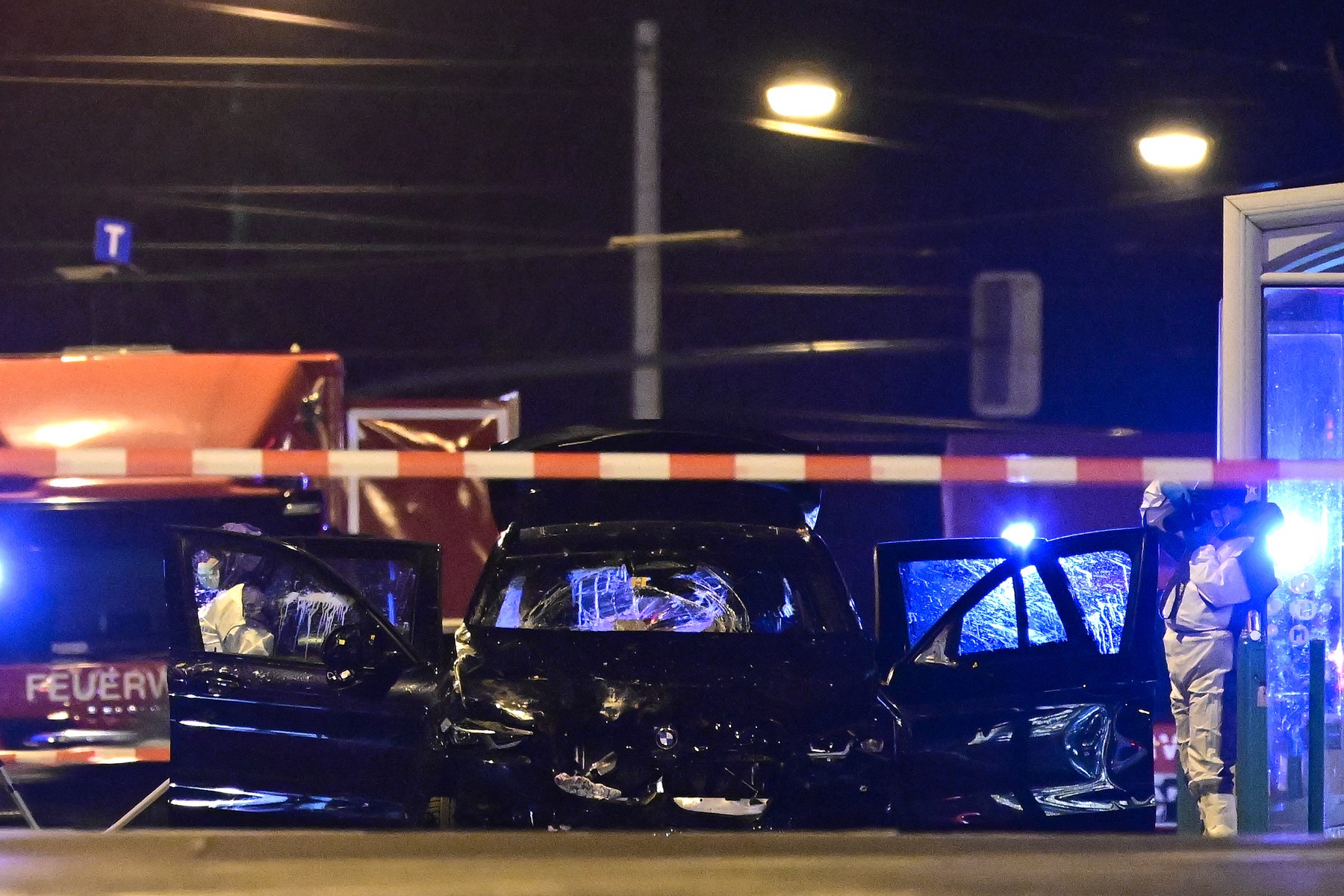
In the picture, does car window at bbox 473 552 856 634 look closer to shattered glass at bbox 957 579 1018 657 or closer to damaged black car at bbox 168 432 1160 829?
damaged black car at bbox 168 432 1160 829

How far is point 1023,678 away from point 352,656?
8.02ft

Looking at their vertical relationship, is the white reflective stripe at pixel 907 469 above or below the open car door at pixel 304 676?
above

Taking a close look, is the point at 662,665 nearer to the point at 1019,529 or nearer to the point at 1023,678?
the point at 1023,678

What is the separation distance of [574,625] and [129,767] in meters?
2.74

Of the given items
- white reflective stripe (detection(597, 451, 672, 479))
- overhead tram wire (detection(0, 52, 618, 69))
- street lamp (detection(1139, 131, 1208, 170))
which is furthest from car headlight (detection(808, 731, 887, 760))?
overhead tram wire (detection(0, 52, 618, 69))

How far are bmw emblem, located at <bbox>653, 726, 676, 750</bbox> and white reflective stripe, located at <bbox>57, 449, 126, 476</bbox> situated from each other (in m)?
2.01

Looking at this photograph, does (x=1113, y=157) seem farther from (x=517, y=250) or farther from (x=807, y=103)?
(x=517, y=250)

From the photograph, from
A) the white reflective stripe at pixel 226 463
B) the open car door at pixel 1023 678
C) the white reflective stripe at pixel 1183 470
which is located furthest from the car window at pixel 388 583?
the white reflective stripe at pixel 1183 470

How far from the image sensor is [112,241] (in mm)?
12133

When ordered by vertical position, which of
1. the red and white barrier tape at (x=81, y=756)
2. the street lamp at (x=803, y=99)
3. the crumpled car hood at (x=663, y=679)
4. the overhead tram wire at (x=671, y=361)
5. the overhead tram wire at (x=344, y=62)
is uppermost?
the overhead tram wire at (x=344, y=62)

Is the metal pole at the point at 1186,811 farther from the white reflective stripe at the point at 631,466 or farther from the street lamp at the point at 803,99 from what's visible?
the street lamp at the point at 803,99

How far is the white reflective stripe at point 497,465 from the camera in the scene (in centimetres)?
544

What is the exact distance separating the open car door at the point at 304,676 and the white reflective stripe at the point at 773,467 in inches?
52.0

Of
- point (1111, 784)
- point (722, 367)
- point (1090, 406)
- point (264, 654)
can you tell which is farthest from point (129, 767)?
point (1090, 406)
